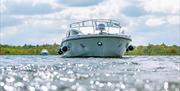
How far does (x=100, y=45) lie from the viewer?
138 feet

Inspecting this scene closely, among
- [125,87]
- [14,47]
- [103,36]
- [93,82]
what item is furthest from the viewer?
[14,47]

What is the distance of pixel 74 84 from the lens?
14898 millimetres

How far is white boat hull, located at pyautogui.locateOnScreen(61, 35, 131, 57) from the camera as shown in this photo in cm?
4203

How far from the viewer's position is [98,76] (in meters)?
17.4

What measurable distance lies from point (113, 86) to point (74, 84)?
1.14m

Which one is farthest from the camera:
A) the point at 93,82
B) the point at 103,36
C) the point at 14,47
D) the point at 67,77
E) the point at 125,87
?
the point at 14,47

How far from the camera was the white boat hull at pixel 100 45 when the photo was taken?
4203cm

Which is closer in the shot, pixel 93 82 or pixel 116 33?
pixel 93 82

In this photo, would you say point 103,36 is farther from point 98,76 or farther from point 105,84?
point 105,84

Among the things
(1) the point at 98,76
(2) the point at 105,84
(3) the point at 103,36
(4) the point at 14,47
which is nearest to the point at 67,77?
(1) the point at 98,76

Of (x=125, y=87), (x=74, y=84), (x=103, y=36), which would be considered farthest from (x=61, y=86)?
(x=103, y=36)

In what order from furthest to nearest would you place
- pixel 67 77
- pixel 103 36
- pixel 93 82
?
pixel 103 36 → pixel 67 77 → pixel 93 82

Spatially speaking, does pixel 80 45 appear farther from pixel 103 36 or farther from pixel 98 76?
pixel 98 76

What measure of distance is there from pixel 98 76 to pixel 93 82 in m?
2.06
